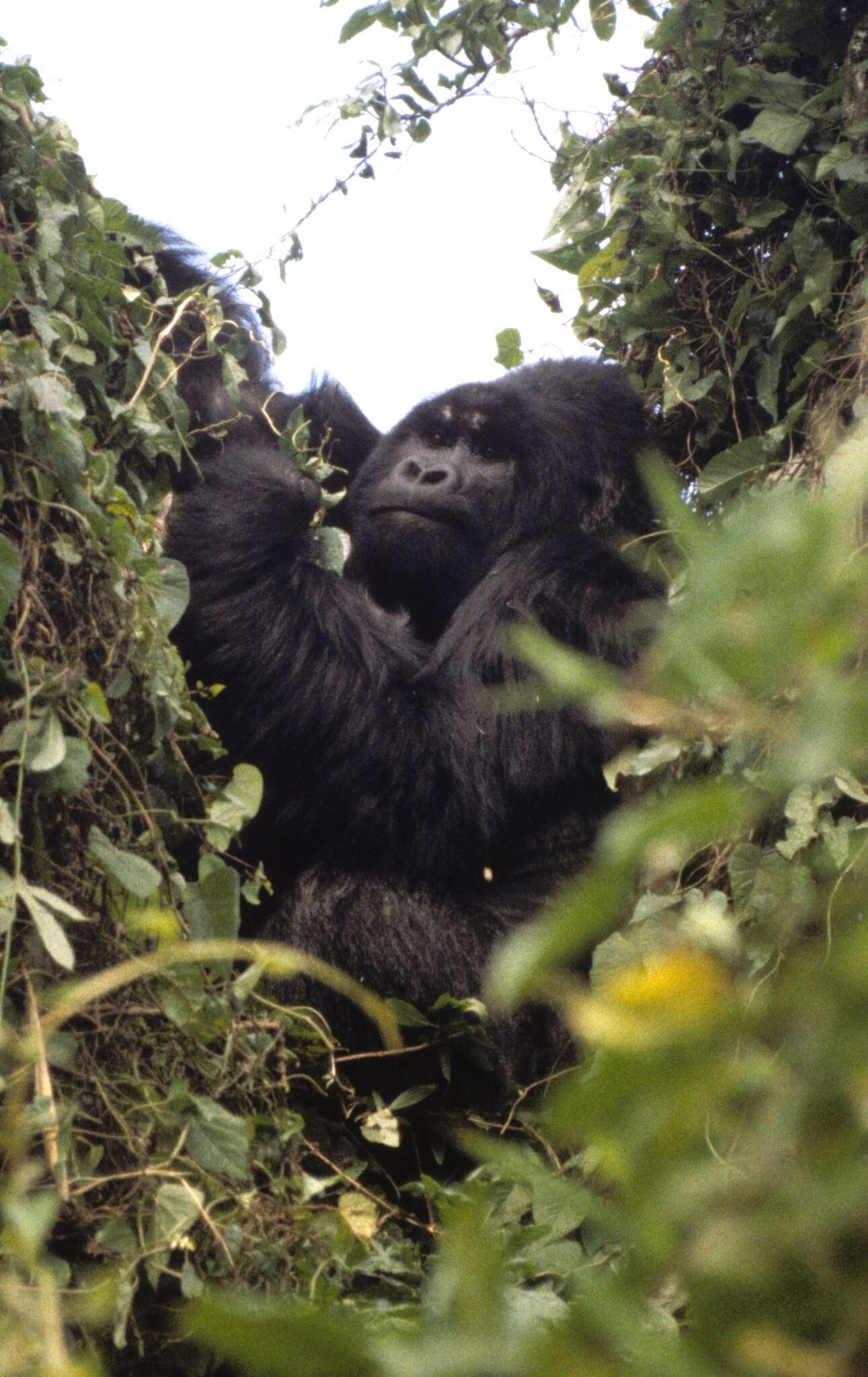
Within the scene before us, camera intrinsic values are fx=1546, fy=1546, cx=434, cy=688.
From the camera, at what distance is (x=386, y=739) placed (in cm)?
315

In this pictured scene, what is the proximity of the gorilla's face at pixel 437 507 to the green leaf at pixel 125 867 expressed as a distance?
5.93 ft

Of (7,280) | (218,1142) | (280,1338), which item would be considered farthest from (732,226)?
(280,1338)

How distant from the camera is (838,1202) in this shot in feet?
1.91

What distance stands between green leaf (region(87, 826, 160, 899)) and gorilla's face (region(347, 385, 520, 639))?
181 cm

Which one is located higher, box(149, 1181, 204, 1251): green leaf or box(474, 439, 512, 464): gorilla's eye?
box(474, 439, 512, 464): gorilla's eye

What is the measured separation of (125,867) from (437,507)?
1.91m

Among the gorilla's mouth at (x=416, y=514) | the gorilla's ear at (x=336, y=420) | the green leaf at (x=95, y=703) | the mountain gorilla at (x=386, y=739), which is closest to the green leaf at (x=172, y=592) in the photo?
the green leaf at (x=95, y=703)

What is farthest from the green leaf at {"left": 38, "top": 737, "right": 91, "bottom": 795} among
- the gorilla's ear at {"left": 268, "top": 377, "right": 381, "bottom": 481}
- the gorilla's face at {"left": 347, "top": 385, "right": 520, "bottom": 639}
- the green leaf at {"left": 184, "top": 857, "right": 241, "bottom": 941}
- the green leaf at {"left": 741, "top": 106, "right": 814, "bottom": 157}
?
the green leaf at {"left": 741, "top": 106, "right": 814, "bottom": 157}

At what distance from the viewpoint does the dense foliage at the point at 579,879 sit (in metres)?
0.60

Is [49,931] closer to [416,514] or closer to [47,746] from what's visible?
[47,746]

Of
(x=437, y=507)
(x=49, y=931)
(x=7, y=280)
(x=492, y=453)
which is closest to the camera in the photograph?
(x=49, y=931)

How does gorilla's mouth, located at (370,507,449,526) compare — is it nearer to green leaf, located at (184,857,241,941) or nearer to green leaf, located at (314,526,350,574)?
green leaf, located at (314,526,350,574)

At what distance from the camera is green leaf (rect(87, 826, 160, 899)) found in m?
1.94

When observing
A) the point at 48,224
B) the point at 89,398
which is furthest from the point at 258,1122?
the point at 48,224
